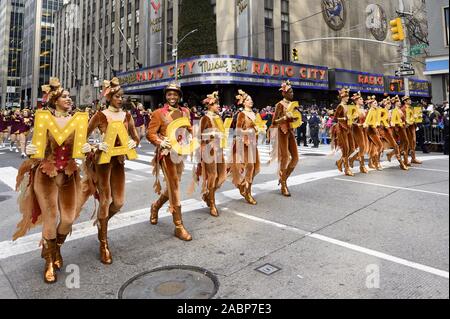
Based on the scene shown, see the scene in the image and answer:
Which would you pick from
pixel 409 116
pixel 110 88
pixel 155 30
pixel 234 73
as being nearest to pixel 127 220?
pixel 110 88

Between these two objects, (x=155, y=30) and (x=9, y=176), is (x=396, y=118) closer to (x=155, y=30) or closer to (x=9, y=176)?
(x=9, y=176)

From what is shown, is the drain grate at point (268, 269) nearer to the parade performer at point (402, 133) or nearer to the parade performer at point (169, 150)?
the parade performer at point (169, 150)

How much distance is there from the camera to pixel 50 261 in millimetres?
3637

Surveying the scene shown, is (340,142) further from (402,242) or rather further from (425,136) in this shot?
(425,136)

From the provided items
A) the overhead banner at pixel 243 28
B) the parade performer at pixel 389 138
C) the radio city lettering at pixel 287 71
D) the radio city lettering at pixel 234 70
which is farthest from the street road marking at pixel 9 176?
the overhead banner at pixel 243 28

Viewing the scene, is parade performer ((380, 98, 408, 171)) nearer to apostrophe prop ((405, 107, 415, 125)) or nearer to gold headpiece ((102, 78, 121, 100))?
apostrophe prop ((405, 107, 415, 125))

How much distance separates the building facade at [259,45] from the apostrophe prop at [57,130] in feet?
91.7

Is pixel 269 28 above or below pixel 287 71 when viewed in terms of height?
above

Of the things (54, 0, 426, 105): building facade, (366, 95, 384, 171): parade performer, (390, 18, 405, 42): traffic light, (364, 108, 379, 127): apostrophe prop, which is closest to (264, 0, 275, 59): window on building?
(54, 0, 426, 105): building facade

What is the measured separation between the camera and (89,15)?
6294 centimetres

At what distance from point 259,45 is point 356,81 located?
1231 cm

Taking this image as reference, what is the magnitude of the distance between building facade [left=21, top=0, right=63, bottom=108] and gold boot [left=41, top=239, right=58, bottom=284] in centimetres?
9998
